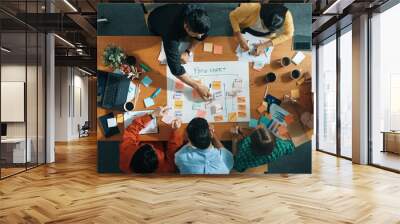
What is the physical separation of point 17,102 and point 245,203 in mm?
5493

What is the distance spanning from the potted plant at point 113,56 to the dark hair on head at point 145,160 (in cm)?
143

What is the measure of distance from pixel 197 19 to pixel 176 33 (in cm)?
42

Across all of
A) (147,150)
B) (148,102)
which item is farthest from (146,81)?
(147,150)

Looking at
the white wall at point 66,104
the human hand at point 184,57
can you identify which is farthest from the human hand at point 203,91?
the white wall at point 66,104

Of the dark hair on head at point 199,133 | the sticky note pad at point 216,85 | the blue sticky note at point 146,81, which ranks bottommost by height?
the dark hair on head at point 199,133

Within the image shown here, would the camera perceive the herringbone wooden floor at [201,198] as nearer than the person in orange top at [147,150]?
Yes

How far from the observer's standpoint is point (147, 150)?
6059mm

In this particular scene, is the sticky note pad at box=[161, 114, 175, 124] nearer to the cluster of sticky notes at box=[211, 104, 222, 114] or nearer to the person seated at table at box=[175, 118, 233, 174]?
the person seated at table at box=[175, 118, 233, 174]

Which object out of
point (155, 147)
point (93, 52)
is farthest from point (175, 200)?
point (93, 52)

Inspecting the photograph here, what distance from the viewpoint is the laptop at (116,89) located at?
239 inches

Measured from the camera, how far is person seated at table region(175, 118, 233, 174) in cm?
600

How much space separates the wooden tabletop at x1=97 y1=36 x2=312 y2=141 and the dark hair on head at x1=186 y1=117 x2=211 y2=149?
19cm

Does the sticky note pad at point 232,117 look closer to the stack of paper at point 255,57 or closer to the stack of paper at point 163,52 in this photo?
the stack of paper at point 255,57

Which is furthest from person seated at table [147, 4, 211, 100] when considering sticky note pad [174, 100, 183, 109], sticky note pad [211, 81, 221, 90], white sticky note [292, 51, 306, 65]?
white sticky note [292, 51, 306, 65]
